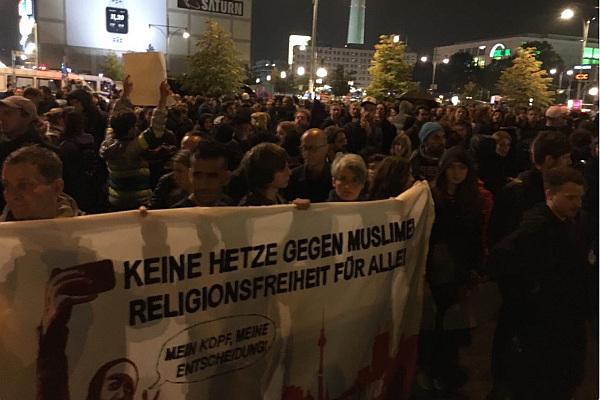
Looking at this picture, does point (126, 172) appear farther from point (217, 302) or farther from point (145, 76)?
point (217, 302)

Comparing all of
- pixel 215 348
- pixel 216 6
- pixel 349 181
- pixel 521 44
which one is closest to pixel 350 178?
pixel 349 181

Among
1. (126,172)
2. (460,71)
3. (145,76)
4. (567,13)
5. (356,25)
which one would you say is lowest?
(126,172)

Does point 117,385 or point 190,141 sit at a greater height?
point 190,141

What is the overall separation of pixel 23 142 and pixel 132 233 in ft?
8.80

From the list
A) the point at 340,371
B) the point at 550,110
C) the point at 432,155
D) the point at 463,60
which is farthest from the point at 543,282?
the point at 463,60

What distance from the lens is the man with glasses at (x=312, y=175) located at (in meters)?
5.18

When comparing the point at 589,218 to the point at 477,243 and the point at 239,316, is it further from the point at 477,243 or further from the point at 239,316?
the point at 239,316

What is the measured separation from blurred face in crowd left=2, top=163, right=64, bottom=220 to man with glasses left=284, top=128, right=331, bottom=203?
2.76m

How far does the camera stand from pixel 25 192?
2674 mm

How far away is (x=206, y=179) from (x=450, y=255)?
6.03ft

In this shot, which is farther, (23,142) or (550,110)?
(550,110)

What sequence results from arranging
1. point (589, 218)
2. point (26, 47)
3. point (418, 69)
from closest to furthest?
point (589, 218) < point (26, 47) < point (418, 69)

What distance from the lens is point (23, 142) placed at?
4590 millimetres

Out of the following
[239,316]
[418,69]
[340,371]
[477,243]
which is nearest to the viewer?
[239,316]
